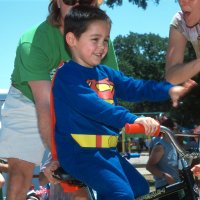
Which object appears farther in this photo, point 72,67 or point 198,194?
point 72,67

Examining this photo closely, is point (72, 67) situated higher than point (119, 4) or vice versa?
point (119, 4)

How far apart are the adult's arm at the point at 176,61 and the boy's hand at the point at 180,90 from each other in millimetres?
375

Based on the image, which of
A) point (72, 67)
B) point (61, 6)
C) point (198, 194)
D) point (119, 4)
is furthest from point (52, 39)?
point (119, 4)

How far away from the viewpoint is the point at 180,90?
2742mm

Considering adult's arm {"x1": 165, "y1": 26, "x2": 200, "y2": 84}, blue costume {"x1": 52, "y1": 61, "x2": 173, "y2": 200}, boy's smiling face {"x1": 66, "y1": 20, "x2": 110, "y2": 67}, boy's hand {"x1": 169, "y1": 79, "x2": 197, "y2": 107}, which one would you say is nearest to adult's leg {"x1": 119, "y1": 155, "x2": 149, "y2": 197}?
blue costume {"x1": 52, "y1": 61, "x2": 173, "y2": 200}

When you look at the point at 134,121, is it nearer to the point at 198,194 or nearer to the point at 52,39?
the point at 198,194

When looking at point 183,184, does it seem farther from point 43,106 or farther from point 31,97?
point 31,97

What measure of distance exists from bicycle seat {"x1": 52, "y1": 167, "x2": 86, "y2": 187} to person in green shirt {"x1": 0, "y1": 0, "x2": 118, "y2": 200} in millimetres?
467

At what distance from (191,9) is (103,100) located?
0.92 meters

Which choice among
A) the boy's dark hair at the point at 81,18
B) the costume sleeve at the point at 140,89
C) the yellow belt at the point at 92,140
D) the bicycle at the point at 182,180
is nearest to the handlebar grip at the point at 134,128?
the bicycle at the point at 182,180

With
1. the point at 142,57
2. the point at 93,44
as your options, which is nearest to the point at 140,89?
the point at 93,44

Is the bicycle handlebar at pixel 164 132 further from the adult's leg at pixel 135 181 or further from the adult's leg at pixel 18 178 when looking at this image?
the adult's leg at pixel 18 178

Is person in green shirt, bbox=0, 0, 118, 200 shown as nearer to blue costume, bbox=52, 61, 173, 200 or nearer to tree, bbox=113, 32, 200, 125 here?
blue costume, bbox=52, 61, 173, 200

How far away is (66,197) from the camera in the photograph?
389cm
